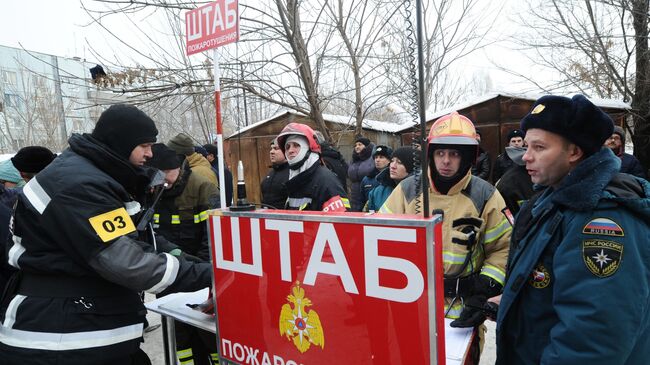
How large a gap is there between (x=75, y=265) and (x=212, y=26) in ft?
4.33

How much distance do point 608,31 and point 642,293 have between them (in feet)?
27.1

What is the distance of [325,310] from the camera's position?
1.45 meters

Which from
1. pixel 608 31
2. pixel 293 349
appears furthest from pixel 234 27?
pixel 608 31

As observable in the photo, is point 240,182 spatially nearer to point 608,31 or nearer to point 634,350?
point 634,350

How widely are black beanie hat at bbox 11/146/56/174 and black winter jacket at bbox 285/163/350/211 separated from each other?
8.09ft

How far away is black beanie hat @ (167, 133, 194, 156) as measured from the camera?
4.35 meters

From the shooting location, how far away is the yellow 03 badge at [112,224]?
1.73 meters

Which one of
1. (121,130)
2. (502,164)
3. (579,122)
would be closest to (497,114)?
(502,164)

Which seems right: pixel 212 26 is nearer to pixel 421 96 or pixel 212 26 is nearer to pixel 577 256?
pixel 421 96

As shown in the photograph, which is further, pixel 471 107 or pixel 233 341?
pixel 471 107

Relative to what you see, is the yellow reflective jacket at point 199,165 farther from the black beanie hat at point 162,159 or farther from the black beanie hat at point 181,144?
the black beanie hat at point 162,159

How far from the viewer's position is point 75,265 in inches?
71.5

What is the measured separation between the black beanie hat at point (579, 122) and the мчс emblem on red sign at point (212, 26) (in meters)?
1.41

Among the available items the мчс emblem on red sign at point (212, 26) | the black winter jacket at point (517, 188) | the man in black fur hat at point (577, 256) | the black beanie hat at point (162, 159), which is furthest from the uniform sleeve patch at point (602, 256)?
the black beanie hat at point (162, 159)
